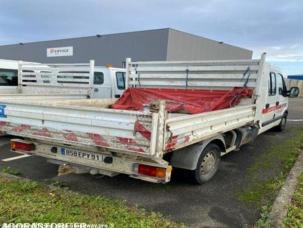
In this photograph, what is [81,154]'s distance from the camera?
400 cm

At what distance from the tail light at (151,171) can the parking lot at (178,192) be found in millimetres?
533

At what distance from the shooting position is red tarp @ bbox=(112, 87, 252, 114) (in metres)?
5.95

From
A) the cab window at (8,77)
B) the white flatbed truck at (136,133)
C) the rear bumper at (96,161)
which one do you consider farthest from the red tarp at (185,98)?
the cab window at (8,77)

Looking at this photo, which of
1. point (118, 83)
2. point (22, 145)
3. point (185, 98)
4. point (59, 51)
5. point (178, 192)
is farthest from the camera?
point (59, 51)

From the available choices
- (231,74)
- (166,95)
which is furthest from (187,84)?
(231,74)

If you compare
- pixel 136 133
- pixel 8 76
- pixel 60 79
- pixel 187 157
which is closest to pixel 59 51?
pixel 8 76

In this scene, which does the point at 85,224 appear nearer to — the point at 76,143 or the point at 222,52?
the point at 76,143

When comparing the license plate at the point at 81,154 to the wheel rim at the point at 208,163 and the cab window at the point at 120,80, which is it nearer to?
the wheel rim at the point at 208,163

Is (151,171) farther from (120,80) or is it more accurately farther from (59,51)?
(59,51)

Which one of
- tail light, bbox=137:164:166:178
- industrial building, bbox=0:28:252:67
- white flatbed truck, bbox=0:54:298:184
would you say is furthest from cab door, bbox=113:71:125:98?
industrial building, bbox=0:28:252:67

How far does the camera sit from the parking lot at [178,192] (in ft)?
12.2

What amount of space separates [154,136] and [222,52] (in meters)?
27.2

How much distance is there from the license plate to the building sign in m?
24.4

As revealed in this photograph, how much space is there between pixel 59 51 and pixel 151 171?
26417 mm
